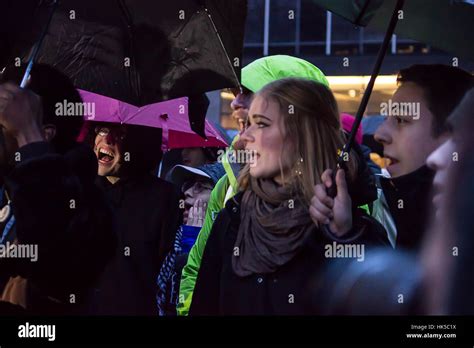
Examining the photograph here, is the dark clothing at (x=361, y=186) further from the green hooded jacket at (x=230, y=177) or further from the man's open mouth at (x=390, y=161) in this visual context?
the green hooded jacket at (x=230, y=177)

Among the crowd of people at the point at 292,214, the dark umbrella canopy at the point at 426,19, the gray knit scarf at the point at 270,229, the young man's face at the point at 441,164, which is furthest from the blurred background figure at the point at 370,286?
the dark umbrella canopy at the point at 426,19

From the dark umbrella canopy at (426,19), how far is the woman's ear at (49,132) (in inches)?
43.1

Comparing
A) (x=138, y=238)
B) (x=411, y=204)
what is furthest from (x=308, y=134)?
(x=138, y=238)

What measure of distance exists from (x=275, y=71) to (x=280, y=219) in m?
0.73

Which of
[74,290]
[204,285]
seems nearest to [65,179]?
[74,290]

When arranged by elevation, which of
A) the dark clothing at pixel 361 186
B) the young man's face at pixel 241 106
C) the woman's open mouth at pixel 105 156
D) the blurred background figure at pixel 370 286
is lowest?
the blurred background figure at pixel 370 286

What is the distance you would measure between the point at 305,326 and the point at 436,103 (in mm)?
904

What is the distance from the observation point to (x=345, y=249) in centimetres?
343

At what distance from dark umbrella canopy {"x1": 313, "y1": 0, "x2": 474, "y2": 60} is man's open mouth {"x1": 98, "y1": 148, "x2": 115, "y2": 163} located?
113cm

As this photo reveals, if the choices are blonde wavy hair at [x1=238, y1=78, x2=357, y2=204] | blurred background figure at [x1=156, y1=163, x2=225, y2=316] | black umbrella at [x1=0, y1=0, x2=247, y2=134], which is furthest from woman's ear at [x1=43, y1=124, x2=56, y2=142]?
blurred background figure at [x1=156, y1=163, x2=225, y2=316]

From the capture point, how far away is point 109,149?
438cm

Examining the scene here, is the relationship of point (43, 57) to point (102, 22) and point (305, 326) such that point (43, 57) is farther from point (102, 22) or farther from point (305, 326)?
point (305, 326)

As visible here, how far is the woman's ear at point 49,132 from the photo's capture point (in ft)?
11.8

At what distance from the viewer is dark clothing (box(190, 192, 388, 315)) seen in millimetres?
3447
